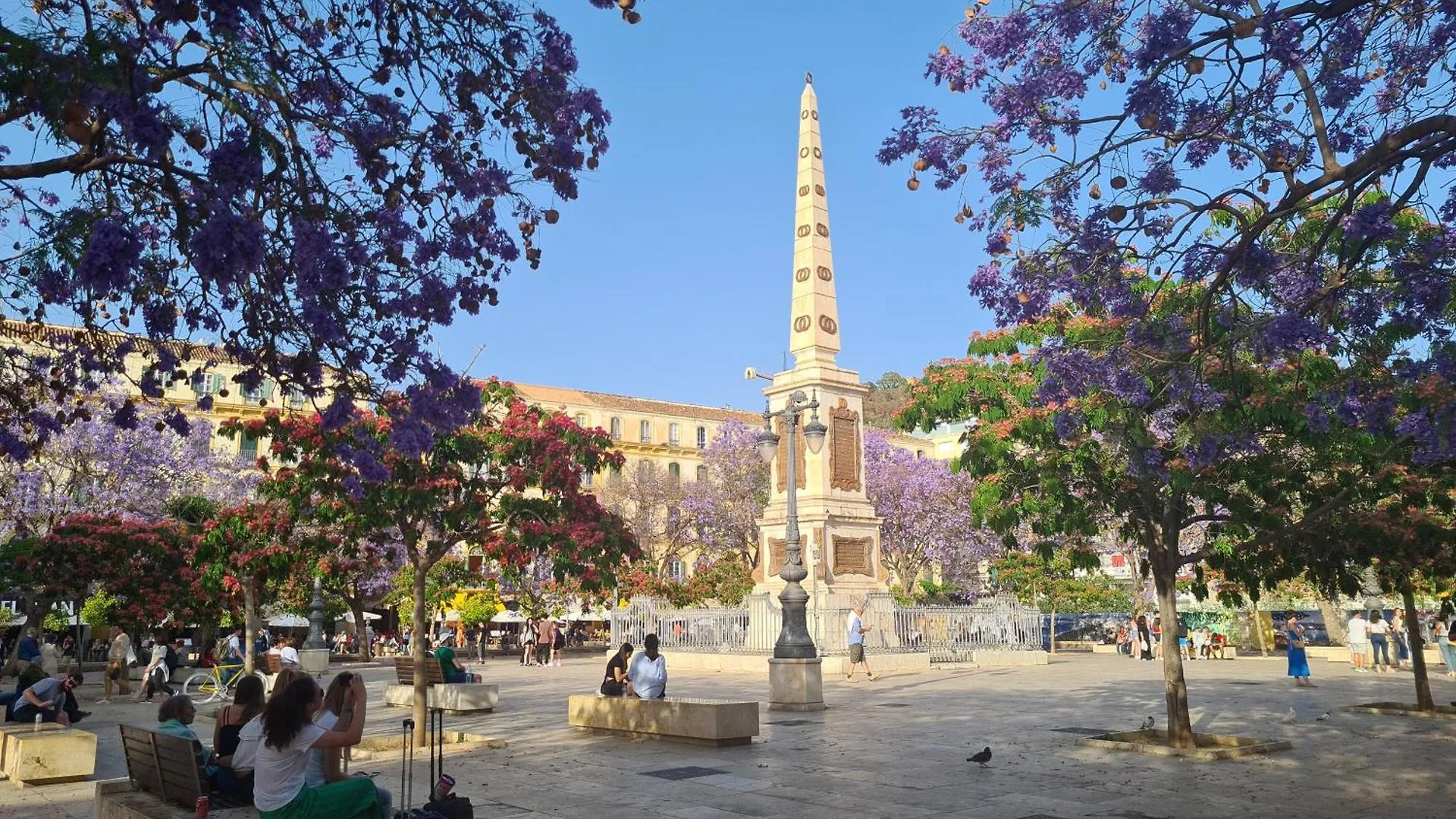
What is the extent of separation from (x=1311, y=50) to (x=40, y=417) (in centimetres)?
917

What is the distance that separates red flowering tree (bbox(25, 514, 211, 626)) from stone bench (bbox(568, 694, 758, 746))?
1328cm

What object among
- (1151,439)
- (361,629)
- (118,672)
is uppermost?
(1151,439)

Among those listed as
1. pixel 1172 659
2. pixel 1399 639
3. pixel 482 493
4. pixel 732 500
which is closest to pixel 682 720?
pixel 482 493

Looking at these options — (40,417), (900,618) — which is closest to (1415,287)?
(40,417)

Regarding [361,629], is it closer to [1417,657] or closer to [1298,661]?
[1298,661]

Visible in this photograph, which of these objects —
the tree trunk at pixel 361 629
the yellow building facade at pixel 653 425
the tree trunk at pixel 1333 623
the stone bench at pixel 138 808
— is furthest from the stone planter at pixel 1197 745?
the yellow building facade at pixel 653 425

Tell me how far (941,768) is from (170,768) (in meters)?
6.77

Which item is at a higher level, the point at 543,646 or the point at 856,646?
the point at 856,646

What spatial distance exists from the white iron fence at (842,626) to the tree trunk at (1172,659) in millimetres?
12936

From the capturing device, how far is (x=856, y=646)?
23.4 meters

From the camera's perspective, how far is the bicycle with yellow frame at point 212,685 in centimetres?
2064

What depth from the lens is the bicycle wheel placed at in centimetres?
2114

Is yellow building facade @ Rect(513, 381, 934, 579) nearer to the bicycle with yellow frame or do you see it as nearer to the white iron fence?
the white iron fence

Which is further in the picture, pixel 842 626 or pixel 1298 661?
pixel 842 626
